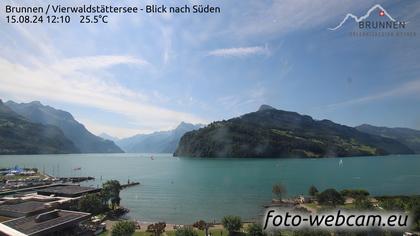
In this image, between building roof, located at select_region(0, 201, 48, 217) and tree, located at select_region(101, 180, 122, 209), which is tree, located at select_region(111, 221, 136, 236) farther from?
tree, located at select_region(101, 180, 122, 209)

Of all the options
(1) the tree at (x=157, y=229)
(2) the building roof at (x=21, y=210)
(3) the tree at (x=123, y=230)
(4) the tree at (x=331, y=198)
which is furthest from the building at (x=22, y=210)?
(4) the tree at (x=331, y=198)

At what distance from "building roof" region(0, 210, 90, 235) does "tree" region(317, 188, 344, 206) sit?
53.5 metres

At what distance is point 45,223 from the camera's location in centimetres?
4247

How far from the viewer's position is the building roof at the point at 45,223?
39.8 meters

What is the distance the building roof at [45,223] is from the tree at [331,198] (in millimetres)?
53503

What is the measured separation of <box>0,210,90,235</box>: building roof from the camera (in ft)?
130

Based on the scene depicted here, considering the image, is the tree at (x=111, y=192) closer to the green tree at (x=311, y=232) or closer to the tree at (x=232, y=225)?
the tree at (x=232, y=225)

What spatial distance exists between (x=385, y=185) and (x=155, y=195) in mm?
84656

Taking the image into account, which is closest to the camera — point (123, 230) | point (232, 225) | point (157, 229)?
point (123, 230)

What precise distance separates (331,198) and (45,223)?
59907 millimetres

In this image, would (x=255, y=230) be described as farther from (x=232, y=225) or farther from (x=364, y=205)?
(x=364, y=205)

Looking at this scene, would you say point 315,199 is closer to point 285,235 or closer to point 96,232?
point 285,235

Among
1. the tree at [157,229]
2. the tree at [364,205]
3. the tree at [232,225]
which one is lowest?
the tree at [157,229]

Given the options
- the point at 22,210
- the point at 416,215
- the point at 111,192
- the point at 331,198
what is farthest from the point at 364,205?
the point at 111,192
